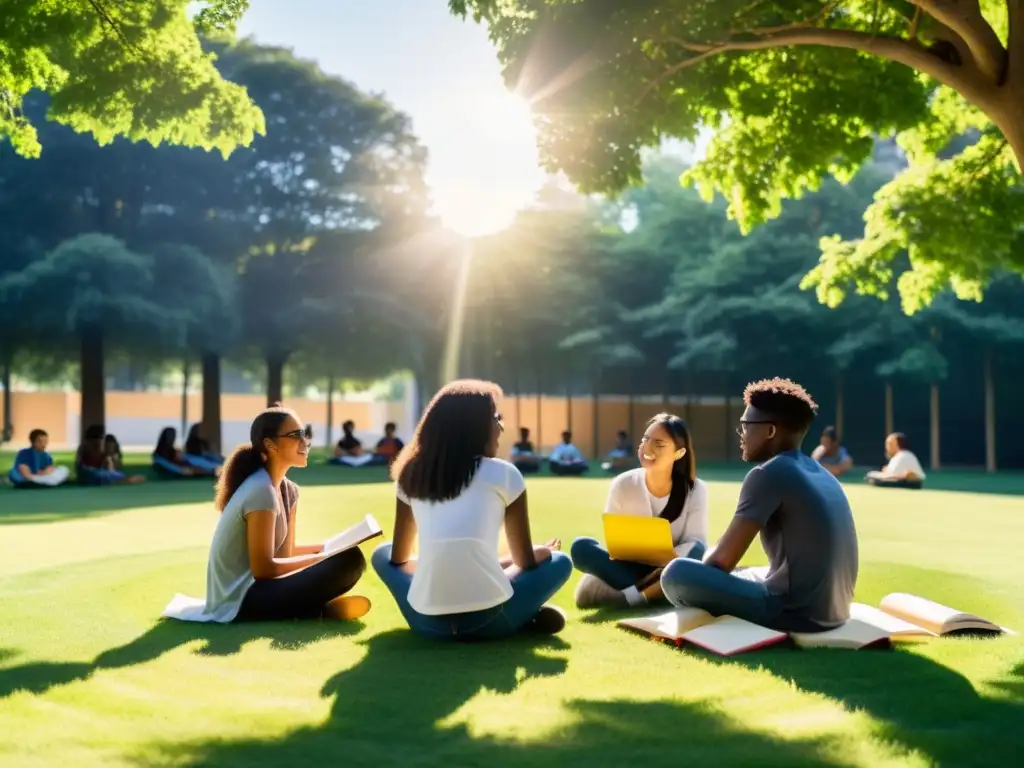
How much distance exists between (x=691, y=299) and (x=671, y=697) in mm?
29814

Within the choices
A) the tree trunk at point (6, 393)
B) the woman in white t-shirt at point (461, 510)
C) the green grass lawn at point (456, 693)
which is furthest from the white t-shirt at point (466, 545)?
the tree trunk at point (6, 393)

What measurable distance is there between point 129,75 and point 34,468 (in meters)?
A: 12.1

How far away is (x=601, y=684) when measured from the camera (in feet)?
18.3

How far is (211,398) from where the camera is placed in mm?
32625

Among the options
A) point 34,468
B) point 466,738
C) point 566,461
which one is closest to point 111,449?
point 34,468

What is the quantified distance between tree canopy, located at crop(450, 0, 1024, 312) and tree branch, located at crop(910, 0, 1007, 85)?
14mm

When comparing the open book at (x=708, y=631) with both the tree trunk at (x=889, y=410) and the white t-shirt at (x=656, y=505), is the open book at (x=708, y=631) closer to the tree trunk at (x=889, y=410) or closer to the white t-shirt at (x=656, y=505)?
the white t-shirt at (x=656, y=505)

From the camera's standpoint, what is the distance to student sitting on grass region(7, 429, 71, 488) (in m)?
20.8

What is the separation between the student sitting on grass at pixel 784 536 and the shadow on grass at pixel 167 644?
7.91 ft

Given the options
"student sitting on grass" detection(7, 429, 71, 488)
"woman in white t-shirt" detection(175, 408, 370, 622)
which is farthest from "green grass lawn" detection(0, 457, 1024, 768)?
"student sitting on grass" detection(7, 429, 71, 488)

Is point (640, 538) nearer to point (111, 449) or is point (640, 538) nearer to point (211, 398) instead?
point (111, 449)

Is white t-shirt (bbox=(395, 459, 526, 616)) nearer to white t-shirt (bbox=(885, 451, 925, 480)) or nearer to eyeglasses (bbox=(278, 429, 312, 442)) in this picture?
eyeglasses (bbox=(278, 429, 312, 442))

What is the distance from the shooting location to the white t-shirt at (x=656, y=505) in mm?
8242

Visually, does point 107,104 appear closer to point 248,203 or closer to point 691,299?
point 248,203
